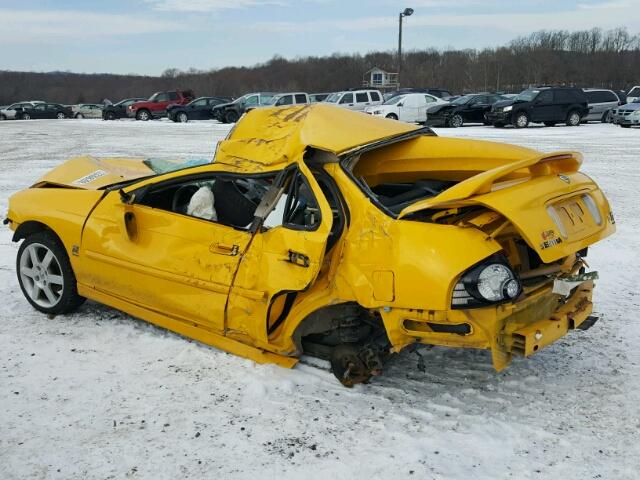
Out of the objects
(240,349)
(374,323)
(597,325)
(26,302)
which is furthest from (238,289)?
(597,325)

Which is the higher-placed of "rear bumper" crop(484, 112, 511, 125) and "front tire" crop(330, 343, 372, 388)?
"rear bumper" crop(484, 112, 511, 125)

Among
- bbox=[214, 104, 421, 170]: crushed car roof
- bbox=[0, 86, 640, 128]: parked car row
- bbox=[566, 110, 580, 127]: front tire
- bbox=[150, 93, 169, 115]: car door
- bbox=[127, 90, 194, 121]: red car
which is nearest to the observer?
bbox=[214, 104, 421, 170]: crushed car roof

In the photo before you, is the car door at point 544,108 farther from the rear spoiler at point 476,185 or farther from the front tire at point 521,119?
the rear spoiler at point 476,185

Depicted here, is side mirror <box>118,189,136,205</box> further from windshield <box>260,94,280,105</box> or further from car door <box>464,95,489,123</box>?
windshield <box>260,94,280,105</box>

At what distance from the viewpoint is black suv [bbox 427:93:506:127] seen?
24641 millimetres

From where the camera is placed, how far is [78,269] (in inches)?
174

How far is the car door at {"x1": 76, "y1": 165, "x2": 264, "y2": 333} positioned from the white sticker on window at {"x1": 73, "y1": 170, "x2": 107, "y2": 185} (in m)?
0.60

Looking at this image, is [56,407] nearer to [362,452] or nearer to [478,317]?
[362,452]

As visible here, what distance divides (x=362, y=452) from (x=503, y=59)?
84.1 m

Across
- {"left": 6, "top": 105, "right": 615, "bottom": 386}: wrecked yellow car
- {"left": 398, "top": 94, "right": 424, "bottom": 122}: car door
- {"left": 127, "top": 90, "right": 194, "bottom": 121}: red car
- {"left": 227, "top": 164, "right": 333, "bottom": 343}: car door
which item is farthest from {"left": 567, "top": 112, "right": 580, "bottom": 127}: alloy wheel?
{"left": 227, "top": 164, "right": 333, "bottom": 343}: car door

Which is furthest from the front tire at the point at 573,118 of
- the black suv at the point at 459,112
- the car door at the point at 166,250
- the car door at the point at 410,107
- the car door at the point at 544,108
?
the car door at the point at 166,250

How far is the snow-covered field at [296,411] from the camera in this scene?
110 inches

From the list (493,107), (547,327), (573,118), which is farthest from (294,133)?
(573,118)

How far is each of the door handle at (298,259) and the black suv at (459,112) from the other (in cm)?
2253
